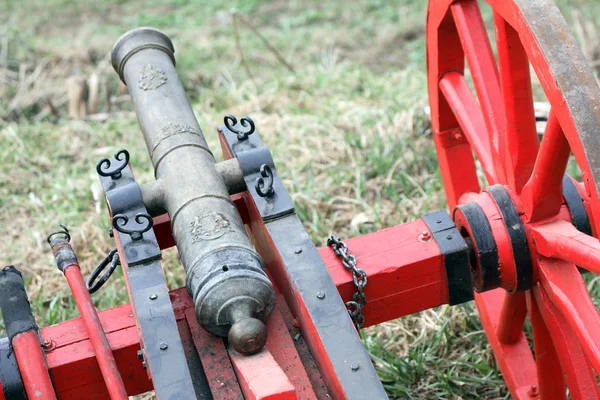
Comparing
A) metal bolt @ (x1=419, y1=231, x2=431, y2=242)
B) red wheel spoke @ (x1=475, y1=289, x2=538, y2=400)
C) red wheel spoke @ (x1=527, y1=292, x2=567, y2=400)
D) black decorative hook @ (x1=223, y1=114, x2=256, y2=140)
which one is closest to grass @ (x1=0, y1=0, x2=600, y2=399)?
Result: red wheel spoke @ (x1=475, y1=289, x2=538, y2=400)

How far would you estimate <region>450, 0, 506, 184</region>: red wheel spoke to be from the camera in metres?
2.35

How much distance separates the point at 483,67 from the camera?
2365 millimetres

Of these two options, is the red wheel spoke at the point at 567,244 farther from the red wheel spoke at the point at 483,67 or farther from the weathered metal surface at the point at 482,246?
the red wheel spoke at the point at 483,67

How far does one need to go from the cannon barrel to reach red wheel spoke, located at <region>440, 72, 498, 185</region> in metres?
Result: 0.78

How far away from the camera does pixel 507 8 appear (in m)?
1.92

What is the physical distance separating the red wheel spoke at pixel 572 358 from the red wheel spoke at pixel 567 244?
0.17 meters

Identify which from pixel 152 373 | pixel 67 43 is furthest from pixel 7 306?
pixel 67 43

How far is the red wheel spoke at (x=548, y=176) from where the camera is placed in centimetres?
192

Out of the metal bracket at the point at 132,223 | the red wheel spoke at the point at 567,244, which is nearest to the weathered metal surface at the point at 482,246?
the red wheel spoke at the point at 567,244

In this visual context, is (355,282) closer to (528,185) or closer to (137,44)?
(528,185)

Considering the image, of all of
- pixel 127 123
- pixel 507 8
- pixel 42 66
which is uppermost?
pixel 42 66

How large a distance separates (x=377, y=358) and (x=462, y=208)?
89cm

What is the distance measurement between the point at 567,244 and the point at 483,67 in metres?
0.62

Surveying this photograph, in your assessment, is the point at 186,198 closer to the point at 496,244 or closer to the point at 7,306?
the point at 7,306
